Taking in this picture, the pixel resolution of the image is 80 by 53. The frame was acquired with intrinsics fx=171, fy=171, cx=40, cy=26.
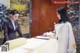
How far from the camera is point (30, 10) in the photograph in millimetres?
5945

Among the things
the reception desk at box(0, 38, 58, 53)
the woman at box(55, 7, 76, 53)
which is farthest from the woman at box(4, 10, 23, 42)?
the woman at box(55, 7, 76, 53)

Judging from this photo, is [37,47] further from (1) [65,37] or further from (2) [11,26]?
(2) [11,26]

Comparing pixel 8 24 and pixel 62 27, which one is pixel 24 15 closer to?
pixel 8 24

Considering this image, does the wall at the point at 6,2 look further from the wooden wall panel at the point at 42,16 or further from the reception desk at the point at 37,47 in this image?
the reception desk at the point at 37,47

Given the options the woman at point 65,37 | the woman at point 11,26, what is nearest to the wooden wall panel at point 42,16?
the woman at point 11,26

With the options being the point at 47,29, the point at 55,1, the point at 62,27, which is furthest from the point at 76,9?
the point at 62,27

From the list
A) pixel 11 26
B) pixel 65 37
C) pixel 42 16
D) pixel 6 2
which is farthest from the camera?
pixel 42 16

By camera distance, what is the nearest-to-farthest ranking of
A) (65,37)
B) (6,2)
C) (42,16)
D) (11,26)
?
(65,37), (11,26), (6,2), (42,16)

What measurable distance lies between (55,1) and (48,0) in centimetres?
26

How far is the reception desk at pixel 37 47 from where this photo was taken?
7.31 feet

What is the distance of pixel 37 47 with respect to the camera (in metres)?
2.45

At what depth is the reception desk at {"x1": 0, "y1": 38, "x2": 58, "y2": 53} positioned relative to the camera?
2227 mm

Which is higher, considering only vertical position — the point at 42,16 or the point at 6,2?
the point at 6,2

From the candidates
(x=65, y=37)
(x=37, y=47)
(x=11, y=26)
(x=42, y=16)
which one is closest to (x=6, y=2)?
(x=11, y=26)
